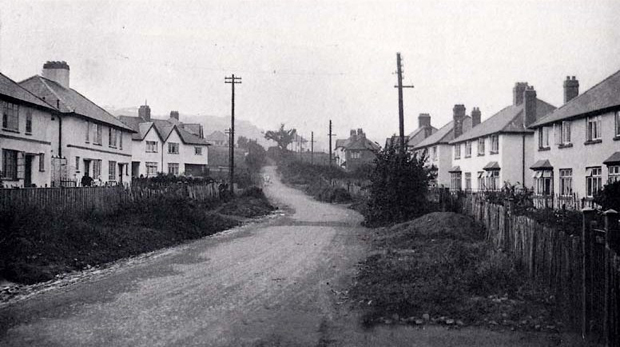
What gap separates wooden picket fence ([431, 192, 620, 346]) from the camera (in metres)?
5.93

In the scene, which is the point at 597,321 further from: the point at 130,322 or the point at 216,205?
the point at 216,205

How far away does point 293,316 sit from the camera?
767 cm

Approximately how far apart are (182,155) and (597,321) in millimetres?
56014

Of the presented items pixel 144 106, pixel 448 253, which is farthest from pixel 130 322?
pixel 144 106

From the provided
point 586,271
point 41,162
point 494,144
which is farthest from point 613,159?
point 41,162

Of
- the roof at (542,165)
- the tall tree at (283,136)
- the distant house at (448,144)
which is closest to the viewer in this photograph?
the roof at (542,165)

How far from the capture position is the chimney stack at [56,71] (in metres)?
36.1

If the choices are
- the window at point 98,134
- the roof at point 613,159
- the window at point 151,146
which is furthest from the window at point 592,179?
the window at point 151,146

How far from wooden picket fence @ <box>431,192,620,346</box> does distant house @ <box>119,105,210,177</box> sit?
151 feet

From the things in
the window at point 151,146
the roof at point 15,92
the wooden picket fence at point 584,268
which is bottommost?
the wooden picket fence at point 584,268

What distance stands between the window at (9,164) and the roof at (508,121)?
1248 inches

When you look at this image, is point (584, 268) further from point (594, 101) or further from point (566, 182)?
point (566, 182)

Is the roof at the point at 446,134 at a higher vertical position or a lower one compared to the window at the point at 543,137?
higher

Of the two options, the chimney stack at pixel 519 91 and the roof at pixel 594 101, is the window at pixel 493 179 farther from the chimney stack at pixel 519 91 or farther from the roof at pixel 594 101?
the roof at pixel 594 101
